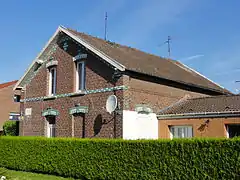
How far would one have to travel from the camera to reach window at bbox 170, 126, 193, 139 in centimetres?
1750

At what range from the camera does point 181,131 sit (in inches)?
704

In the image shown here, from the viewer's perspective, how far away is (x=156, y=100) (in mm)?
18562

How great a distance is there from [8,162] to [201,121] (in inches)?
423

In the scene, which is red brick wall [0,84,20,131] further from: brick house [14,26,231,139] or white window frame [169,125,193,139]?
white window frame [169,125,193,139]

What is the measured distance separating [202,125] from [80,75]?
7844 millimetres

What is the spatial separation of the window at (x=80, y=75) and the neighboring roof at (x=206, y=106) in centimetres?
499

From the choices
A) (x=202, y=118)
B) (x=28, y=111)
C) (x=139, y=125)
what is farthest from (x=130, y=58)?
(x=28, y=111)

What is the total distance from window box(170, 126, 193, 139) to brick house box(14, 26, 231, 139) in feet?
3.11

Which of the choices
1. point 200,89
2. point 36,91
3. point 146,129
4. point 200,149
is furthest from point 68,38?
point 200,149

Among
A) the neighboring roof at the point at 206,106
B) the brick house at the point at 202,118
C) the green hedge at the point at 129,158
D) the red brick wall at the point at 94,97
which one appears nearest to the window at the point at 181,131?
the brick house at the point at 202,118

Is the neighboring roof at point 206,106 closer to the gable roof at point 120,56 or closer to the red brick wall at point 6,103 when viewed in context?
Result: the gable roof at point 120,56

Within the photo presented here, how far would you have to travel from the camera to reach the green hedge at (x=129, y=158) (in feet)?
34.3

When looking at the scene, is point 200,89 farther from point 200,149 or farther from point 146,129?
point 200,149

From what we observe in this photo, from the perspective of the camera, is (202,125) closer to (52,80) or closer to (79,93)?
(79,93)
